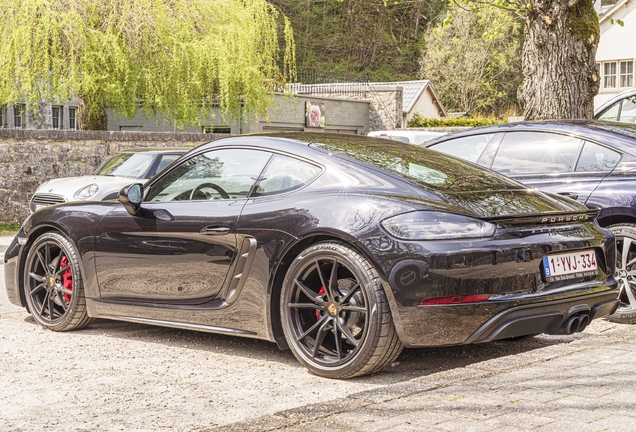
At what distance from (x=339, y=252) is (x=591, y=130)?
3.41 meters

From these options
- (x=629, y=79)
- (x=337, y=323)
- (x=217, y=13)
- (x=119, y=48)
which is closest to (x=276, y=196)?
(x=337, y=323)

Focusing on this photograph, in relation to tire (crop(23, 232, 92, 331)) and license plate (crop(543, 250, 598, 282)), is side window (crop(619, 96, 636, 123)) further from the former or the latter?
tire (crop(23, 232, 92, 331))

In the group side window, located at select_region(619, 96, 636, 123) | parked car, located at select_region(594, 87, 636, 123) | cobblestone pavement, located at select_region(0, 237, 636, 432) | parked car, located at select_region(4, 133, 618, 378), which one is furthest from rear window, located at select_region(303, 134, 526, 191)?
side window, located at select_region(619, 96, 636, 123)

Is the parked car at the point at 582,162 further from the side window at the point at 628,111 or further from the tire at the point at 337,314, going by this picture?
the side window at the point at 628,111

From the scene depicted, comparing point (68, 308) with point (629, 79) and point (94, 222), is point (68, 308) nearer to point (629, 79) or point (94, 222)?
point (94, 222)

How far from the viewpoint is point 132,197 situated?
6109 mm

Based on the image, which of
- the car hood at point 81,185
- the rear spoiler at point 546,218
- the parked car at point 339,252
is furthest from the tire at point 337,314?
the car hood at point 81,185

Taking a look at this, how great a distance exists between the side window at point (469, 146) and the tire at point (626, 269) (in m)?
1.60

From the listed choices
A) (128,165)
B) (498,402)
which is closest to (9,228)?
(128,165)

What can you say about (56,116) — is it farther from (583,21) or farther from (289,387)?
(289,387)

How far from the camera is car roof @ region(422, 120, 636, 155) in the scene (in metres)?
7.15

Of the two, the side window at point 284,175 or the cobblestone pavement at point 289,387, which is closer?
the cobblestone pavement at point 289,387

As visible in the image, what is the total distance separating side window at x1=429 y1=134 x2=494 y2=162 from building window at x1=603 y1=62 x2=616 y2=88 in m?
44.2

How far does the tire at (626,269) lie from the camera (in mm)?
6789
